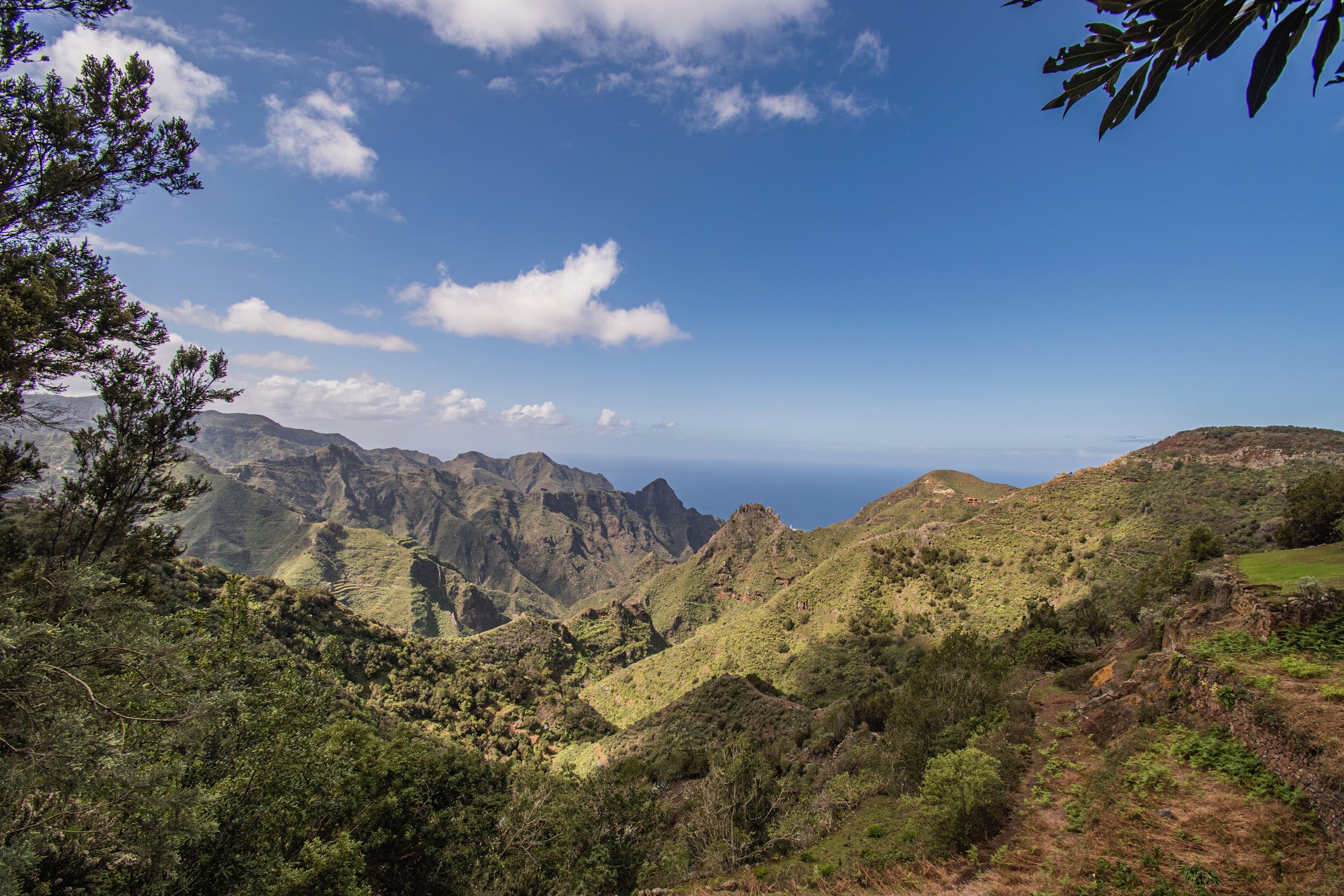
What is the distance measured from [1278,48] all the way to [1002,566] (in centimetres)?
6264

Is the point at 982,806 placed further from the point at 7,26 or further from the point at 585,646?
the point at 585,646

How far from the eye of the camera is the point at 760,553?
11619 centimetres

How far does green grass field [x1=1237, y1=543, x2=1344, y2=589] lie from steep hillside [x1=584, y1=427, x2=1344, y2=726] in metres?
16.6

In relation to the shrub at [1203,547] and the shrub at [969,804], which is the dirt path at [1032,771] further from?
the shrub at [1203,547]

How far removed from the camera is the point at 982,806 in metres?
13.8

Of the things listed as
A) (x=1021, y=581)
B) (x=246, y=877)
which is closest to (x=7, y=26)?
(x=246, y=877)

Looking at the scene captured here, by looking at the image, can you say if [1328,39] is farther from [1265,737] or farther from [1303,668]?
[1303,668]

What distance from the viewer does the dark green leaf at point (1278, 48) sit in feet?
6.32

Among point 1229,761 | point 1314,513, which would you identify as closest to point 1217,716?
point 1229,761

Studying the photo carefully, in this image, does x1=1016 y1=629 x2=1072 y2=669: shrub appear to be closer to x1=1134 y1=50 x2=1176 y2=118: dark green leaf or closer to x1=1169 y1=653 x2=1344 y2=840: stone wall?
x1=1169 y1=653 x2=1344 y2=840: stone wall

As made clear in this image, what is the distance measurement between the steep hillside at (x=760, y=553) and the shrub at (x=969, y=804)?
73942 mm

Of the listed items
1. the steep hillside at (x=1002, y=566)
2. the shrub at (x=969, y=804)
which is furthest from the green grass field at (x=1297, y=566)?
the steep hillside at (x=1002, y=566)

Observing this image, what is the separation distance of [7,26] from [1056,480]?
292 feet

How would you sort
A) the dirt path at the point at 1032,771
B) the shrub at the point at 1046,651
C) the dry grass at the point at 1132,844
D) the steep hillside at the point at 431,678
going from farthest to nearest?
the steep hillside at the point at 431,678 < the shrub at the point at 1046,651 < the dirt path at the point at 1032,771 < the dry grass at the point at 1132,844
